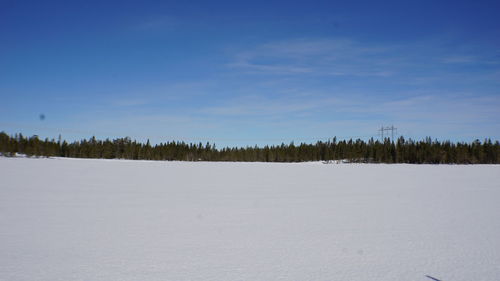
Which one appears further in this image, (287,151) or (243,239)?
(287,151)

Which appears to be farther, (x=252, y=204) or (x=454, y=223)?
(x=252, y=204)

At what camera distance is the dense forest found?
8651cm

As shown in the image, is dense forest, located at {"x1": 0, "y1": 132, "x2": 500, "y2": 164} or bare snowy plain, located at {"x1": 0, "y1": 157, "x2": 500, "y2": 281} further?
dense forest, located at {"x1": 0, "y1": 132, "x2": 500, "y2": 164}

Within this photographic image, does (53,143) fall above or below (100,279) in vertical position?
above

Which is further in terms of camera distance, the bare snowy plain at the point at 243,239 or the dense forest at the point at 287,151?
the dense forest at the point at 287,151

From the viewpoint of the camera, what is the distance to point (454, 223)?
10680 millimetres

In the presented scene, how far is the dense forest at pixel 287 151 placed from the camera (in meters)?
86.5

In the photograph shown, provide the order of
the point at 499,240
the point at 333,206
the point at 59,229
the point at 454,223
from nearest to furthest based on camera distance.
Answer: the point at 499,240 → the point at 59,229 → the point at 454,223 → the point at 333,206

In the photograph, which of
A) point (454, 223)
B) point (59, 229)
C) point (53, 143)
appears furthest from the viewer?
point (53, 143)

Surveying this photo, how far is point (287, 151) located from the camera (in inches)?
4464

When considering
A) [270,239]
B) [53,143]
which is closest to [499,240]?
[270,239]

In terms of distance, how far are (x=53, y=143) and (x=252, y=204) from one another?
3456 inches

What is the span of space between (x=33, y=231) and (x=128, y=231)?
2251 millimetres

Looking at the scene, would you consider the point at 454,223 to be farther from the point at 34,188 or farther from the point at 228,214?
the point at 34,188
